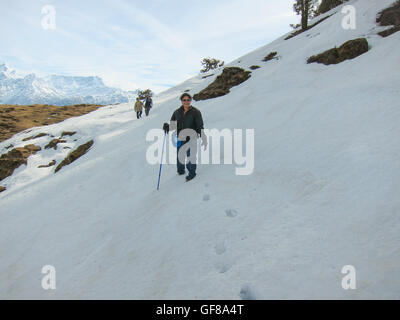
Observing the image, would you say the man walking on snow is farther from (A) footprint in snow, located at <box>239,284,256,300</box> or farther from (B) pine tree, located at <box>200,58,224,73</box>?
(B) pine tree, located at <box>200,58,224,73</box>

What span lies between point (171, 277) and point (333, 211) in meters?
2.79

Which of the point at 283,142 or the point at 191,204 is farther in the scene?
the point at 283,142

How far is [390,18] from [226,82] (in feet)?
37.3

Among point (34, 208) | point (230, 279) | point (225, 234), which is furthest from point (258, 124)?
point (34, 208)

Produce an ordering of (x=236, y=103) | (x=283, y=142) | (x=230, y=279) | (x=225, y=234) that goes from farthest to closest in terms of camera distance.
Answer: (x=236, y=103)
(x=283, y=142)
(x=225, y=234)
(x=230, y=279)

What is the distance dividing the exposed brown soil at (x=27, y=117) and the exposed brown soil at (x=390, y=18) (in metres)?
42.6

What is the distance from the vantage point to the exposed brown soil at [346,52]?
1098 centimetres

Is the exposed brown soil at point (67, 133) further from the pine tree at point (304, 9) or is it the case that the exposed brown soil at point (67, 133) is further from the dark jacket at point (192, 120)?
the pine tree at point (304, 9)

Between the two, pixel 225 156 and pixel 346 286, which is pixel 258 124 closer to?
pixel 225 156

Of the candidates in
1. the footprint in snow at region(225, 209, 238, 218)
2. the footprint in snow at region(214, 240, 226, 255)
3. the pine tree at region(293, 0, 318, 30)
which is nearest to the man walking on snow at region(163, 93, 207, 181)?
the footprint in snow at region(225, 209, 238, 218)

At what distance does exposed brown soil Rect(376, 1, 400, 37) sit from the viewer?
11484 mm

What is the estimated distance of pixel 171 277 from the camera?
326 centimetres

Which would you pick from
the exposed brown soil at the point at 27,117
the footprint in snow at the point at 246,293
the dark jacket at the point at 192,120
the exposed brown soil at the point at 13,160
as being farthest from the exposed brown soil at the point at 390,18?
the exposed brown soil at the point at 27,117

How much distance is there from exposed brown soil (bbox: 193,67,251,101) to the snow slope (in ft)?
32.2
